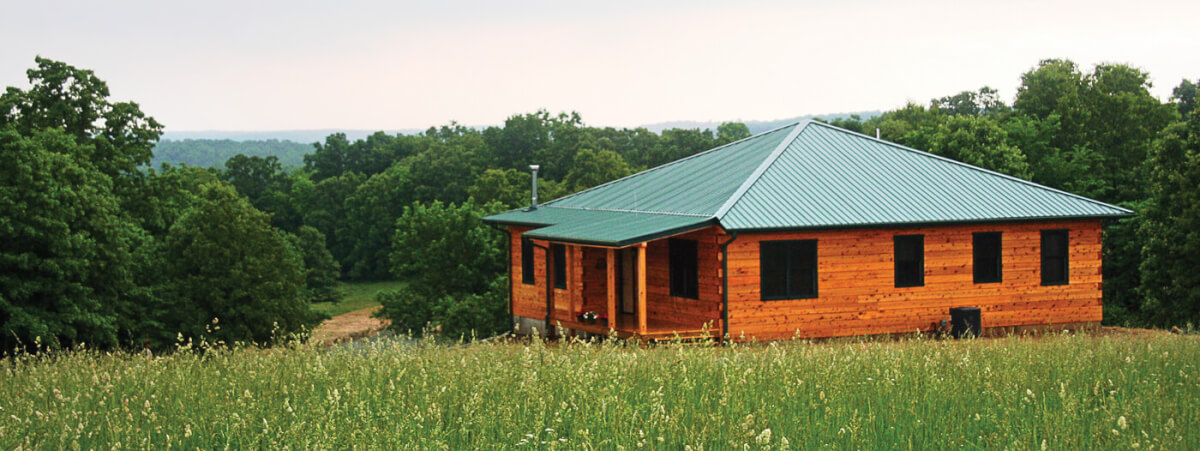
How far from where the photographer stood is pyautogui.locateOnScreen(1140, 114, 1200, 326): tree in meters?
32.4

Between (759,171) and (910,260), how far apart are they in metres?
3.85

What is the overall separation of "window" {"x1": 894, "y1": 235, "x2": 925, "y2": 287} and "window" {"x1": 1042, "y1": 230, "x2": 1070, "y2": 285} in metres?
3.02

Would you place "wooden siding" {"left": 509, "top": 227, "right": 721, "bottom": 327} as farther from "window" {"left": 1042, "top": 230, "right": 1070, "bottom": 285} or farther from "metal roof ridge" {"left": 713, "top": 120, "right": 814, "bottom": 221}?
"window" {"left": 1042, "top": 230, "right": 1070, "bottom": 285}

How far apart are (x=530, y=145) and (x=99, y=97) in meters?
41.2

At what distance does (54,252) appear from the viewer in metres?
30.8

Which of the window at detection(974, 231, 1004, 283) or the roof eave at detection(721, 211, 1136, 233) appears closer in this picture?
the roof eave at detection(721, 211, 1136, 233)

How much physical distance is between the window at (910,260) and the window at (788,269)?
1.92 meters

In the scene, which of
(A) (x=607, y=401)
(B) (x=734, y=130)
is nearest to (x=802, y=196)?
(A) (x=607, y=401)

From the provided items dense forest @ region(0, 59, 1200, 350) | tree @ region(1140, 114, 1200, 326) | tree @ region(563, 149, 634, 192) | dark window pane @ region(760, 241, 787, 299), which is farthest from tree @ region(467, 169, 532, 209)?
dark window pane @ region(760, 241, 787, 299)

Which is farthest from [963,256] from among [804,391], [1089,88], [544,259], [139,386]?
[1089,88]

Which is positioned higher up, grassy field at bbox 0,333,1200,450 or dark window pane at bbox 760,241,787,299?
grassy field at bbox 0,333,1200,450

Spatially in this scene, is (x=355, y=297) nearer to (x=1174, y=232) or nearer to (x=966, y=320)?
(x=1174, y=232)

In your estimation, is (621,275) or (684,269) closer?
(684,269)

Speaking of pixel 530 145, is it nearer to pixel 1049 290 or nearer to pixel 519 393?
pixel 1049 290
